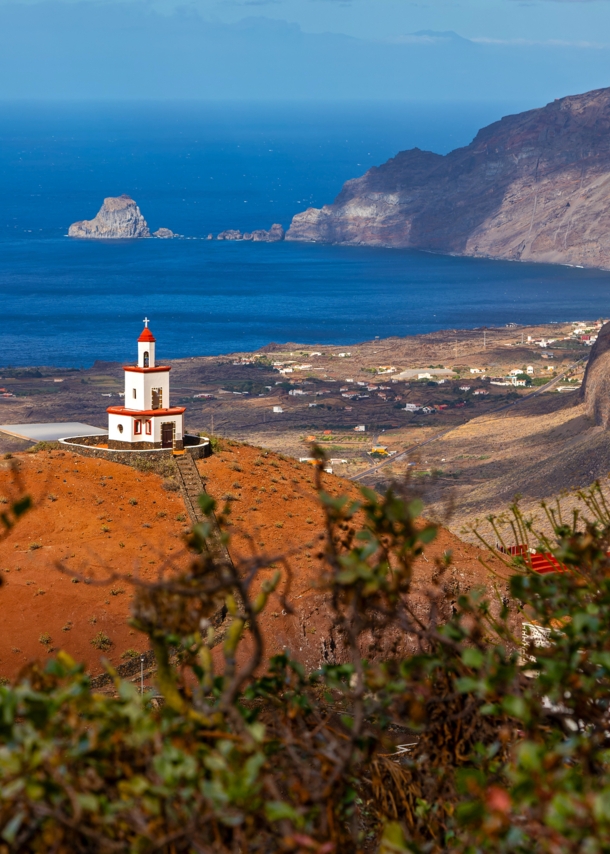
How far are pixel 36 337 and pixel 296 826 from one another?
13709 cm

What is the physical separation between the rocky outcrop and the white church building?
35909mm

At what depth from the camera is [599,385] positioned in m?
66.1

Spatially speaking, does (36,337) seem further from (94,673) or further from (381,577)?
(381,577)

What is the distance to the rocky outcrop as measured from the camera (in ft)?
211

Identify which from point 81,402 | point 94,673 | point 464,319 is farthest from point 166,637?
point 464,319

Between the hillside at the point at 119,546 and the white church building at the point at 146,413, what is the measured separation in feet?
2.92

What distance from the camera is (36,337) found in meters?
139

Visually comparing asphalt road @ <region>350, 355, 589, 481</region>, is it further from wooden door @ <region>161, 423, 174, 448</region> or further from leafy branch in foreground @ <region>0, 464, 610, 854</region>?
leafy branch in foreground @ <region>0, 464, 610, 854</region>

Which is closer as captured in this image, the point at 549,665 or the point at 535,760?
the point at 535,760

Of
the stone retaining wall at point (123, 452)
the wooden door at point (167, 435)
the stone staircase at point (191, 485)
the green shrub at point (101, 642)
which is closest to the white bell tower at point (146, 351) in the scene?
the wooden door at point (167, 435)

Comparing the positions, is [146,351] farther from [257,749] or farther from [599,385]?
[599,385]

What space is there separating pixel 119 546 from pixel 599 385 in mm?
42845

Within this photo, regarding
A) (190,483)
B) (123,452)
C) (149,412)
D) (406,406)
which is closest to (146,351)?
(149,412)

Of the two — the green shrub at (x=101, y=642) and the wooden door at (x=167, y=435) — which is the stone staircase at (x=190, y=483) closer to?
the wooden door at (x=167, y=435)
